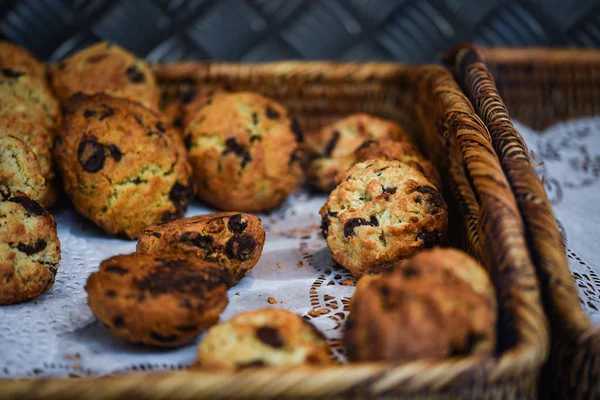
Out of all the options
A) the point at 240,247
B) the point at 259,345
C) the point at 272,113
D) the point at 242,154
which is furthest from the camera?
the point at 272,113

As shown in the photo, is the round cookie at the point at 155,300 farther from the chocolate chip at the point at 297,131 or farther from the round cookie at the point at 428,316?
the chocolate chip at the point at 297,131

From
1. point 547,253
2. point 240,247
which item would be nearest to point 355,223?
point 240,247

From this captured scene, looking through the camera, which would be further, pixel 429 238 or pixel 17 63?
pixel 17 63

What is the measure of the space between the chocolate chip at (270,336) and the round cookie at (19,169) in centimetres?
72

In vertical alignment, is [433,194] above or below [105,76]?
below

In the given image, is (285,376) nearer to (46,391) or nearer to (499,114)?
(46,391)

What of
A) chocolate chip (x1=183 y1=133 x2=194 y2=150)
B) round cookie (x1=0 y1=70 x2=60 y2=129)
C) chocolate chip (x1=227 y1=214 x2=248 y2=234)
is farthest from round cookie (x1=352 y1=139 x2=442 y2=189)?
round cookie (x1=0 y1=70 x2=60 y2=129)

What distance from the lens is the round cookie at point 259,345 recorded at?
919 mm

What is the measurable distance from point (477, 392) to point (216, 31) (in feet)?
7.23

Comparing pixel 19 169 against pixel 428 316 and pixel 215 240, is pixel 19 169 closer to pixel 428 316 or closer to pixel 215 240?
pixel 215 240

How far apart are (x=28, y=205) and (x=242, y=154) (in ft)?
2.22

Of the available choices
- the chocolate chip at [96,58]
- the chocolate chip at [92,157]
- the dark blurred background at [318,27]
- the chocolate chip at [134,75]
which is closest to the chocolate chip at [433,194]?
the chocolate chip at [92,157]

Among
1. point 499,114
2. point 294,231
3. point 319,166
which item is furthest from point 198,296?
point 319,166

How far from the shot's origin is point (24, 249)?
1220mm
